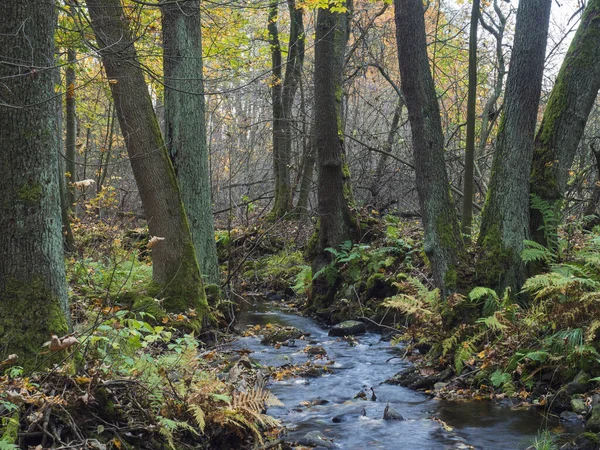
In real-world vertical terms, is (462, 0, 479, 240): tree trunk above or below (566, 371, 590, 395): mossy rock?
above

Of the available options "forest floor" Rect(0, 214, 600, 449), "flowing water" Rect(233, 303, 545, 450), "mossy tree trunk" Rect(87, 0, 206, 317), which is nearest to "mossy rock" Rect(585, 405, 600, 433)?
"forest floor" Rect(0, 214, 600, 449)

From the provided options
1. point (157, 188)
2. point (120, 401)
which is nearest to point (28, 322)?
point (120, 401)

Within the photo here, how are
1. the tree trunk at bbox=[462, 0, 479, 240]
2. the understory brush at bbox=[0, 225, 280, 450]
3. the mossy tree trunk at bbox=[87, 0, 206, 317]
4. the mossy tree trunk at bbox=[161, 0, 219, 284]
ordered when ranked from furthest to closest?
the mossy tree trunk at bbox=[161, 0, 219, 284] → the tree trunk at bbox=[462, 0, 479, 240] → the mossy tree trunk at bbox=[87, 0, 206, 317] → the understory brush at bbox=[0, 225, 280, 450]

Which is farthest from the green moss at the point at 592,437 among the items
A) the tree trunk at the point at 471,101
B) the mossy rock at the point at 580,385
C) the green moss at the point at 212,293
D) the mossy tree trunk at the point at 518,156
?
the green moss at the point at 212,293

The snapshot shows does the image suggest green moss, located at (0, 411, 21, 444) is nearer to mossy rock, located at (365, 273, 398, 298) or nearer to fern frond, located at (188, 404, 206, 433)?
fern frond, located at (188, 404, 206, 433)

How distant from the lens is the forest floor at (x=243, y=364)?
12.4ft

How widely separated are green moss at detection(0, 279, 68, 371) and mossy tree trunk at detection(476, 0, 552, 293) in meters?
5.19

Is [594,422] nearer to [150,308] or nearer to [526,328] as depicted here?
[526,328]

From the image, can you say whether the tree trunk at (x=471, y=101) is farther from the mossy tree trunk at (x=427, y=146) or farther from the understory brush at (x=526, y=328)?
the understory brush at (x=526, y=328)

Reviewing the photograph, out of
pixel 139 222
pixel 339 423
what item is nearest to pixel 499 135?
pixel 339 423

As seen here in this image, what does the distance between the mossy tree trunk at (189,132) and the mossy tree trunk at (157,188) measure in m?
1.05

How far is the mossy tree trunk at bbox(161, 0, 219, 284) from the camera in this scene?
29.2 feet

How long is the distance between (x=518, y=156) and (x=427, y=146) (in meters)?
1.18

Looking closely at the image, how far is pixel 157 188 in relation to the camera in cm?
772
